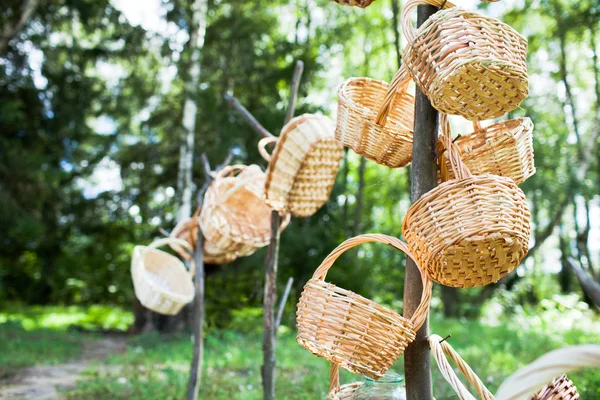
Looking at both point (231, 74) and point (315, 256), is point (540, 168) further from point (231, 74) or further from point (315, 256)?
point (231, 74)

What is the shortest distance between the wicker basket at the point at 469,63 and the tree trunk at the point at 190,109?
5712 mm

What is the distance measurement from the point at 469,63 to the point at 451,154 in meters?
0.26

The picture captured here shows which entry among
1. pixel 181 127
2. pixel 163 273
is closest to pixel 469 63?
pixel 163 273

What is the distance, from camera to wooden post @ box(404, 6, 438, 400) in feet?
4.76

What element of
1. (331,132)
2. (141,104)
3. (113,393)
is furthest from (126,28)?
(331,132)

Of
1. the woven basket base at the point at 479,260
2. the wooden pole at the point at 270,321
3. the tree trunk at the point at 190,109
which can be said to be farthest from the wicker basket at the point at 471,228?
the tree trunk at the point at 190,109

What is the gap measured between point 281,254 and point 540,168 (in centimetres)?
477

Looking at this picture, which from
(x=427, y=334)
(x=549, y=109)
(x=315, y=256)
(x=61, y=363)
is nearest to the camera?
(x=427, y=334)

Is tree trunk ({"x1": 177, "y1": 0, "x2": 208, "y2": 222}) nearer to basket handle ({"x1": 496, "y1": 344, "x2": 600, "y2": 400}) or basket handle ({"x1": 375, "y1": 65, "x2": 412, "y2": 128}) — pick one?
basket handle ({"x1": 375, "y1": 65, "x2": 412, "y2": 128})

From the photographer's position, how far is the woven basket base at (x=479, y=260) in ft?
3.95

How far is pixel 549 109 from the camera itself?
12578mm

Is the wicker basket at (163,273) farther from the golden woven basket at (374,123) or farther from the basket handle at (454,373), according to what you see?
the basket handle at (454,373)

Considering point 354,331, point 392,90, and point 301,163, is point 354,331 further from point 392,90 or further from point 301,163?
point 301,163

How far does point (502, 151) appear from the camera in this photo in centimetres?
152
